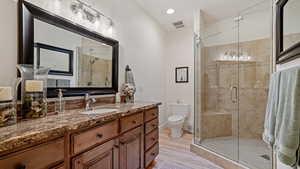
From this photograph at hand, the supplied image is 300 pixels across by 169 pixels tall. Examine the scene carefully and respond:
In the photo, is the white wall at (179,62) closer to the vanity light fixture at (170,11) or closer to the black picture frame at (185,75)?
the black picture frame at (185,75)

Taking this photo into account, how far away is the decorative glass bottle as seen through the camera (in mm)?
1140

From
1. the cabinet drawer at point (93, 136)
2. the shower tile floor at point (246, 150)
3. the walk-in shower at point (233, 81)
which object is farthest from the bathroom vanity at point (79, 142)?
the walk-in shower at point (233, 81)

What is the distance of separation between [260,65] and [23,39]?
3626mm

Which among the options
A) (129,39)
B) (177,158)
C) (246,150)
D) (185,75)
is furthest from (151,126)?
(185,75)

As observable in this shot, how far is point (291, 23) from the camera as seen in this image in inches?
50.0

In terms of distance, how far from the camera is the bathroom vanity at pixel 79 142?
723 mm

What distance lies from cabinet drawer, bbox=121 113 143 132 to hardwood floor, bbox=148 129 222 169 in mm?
856

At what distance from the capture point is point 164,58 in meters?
4.29

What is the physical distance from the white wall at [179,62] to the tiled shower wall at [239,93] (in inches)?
22.3

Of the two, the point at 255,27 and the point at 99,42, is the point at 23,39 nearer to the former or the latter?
the point at 99,42

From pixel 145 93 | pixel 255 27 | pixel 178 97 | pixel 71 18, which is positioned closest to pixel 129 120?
pixel 71 18

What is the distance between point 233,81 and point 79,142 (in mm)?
3110

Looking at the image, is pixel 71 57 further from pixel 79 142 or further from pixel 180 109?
pixel 180 109

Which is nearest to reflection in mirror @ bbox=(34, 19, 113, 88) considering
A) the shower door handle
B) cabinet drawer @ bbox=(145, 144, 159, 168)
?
cabinet drawer @ bbox=(145, 144, 159, 168)
